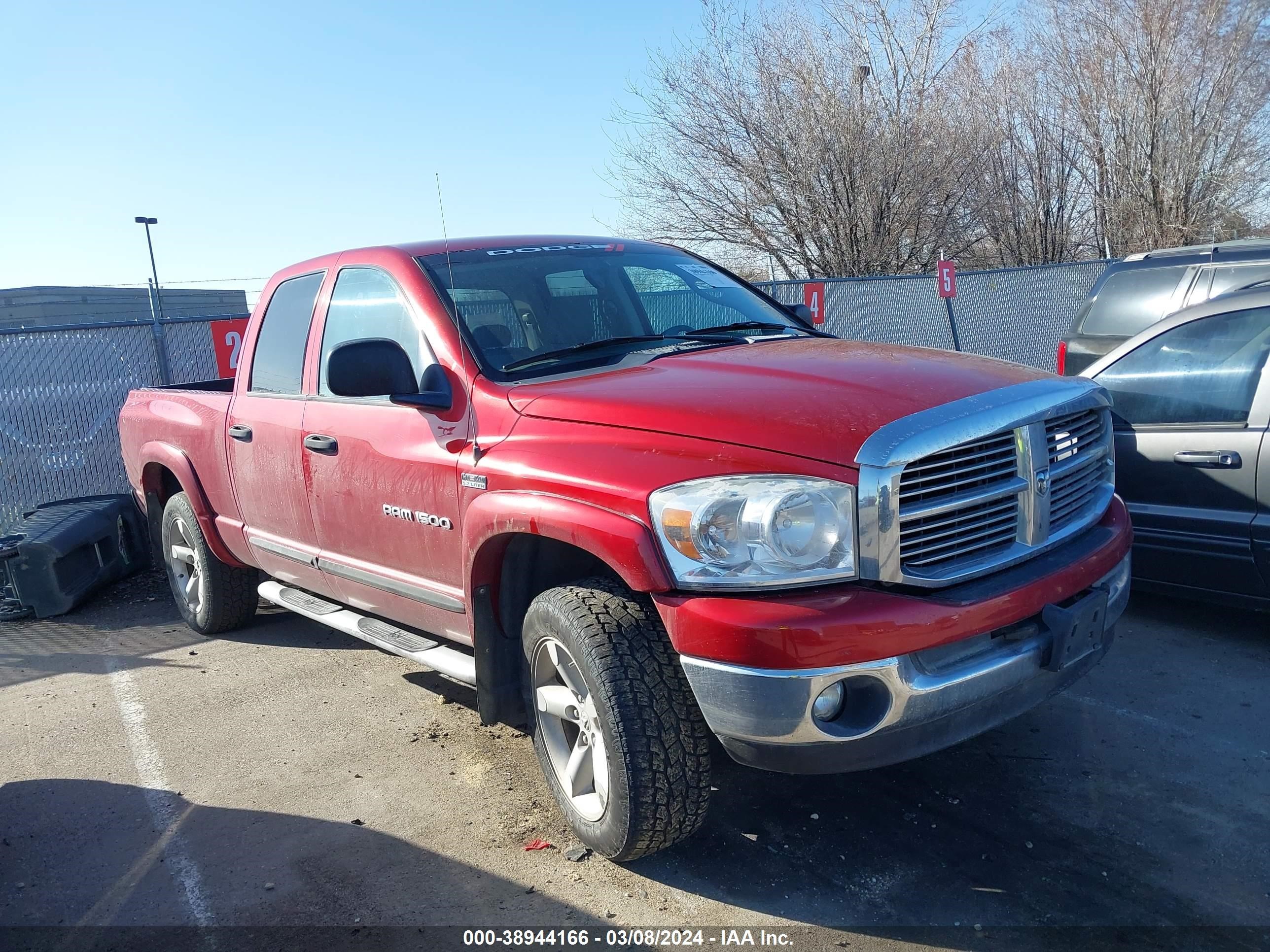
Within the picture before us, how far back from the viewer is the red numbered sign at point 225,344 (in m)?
8.87

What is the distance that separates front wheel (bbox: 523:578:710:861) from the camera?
9.36 feet

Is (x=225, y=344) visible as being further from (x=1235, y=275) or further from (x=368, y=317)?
(x=1235, y=275)

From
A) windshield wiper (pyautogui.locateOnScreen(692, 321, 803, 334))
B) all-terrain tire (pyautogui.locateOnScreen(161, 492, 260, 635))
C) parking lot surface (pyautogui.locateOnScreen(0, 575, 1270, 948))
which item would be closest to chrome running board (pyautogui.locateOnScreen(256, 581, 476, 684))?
parking lot surface (pyautogui.locateOnScreen(0, 575, 1270, 948))

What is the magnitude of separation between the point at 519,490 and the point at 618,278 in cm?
141

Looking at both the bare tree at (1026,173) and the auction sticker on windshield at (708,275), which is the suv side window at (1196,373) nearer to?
the auction sticker on windshield at (708,275)

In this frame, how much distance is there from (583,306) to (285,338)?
168 centimetres

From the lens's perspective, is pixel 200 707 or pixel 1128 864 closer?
pixel 1128 864

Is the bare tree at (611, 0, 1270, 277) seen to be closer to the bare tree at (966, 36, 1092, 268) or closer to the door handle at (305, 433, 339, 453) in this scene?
the bare tree at (966, 36, 1092, 268)

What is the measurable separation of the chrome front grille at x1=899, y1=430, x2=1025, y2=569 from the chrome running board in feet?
5.40

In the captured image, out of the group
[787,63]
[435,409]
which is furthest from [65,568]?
[787,63]

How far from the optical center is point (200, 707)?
4883 millimetres

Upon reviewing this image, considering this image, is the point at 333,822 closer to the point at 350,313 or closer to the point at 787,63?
the point at 350,313

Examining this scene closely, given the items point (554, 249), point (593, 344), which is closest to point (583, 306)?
point (593, 344)

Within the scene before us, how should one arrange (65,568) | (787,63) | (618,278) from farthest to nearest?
(787,63) → (65,568) → (618,278)
